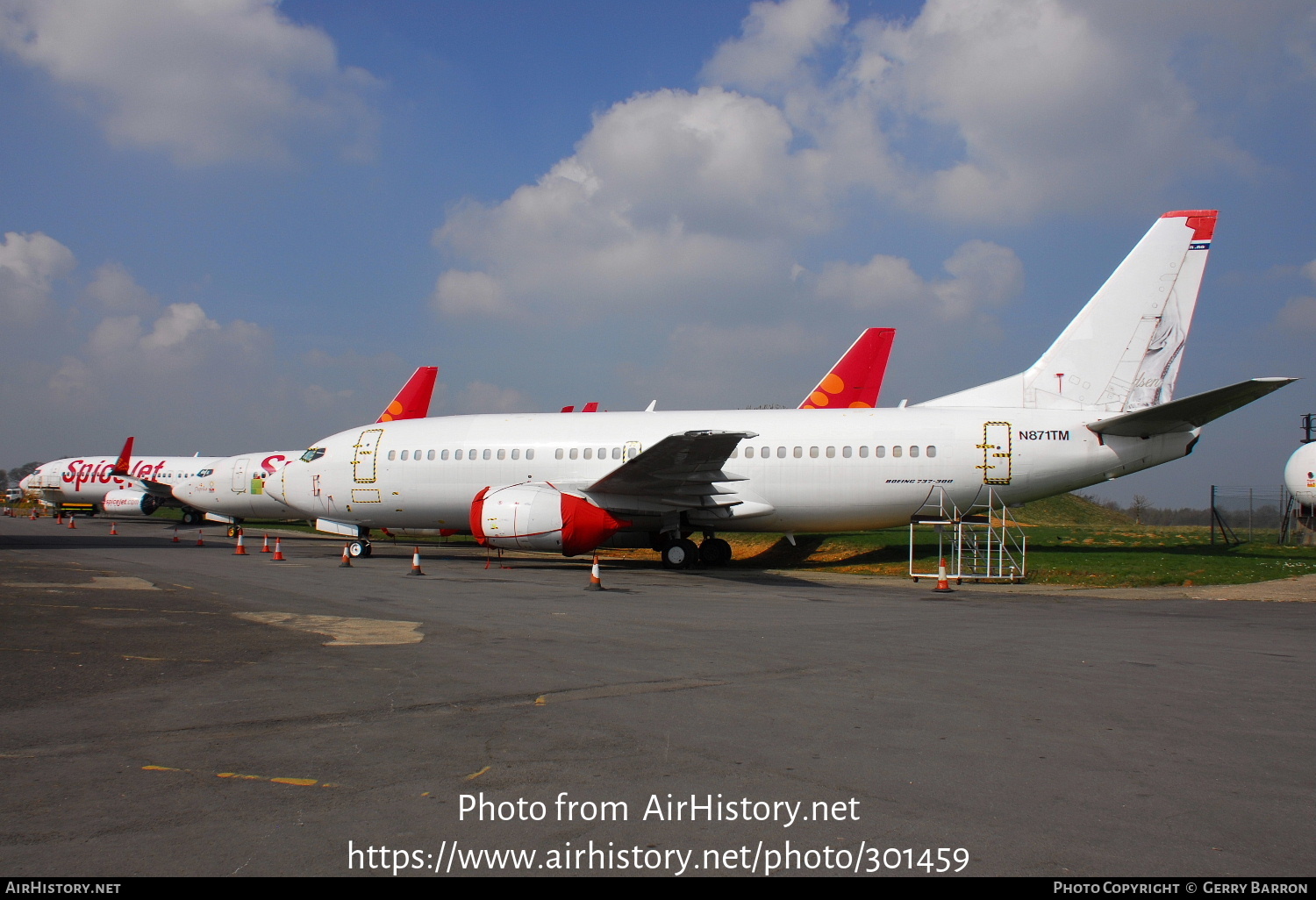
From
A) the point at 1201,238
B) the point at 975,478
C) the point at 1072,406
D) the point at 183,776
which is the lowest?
the point at 183,776

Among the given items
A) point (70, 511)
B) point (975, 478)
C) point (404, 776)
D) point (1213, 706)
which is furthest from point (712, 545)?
point (70, 511)

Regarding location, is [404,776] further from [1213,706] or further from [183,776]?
[1213,706]

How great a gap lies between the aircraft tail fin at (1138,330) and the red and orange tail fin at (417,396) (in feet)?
82.3

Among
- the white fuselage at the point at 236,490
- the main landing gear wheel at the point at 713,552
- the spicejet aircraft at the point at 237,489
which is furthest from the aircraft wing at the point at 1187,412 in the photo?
the white fuselage at the point at 236,490

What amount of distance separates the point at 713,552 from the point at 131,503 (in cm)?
3780

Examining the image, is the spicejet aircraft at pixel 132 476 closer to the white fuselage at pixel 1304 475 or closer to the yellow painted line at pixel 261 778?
the yellow painted line at pixel 261 778

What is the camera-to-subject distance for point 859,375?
2811 centimetres

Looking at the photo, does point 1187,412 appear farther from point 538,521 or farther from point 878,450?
point 538,521

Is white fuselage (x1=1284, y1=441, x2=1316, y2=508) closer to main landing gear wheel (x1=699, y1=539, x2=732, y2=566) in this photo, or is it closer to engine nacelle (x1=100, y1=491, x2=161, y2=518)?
main landing gear wheel (x1=699, y1=539, x2=732, y2=566)

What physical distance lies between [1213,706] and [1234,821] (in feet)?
9.48

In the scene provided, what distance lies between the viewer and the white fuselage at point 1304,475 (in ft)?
95.7

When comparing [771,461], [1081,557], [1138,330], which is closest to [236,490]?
[771,461]

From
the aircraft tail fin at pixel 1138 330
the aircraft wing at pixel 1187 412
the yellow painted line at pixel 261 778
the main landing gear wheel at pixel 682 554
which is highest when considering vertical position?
the aircraft tail fin at pixel 1138 330

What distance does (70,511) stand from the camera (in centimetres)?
5416
